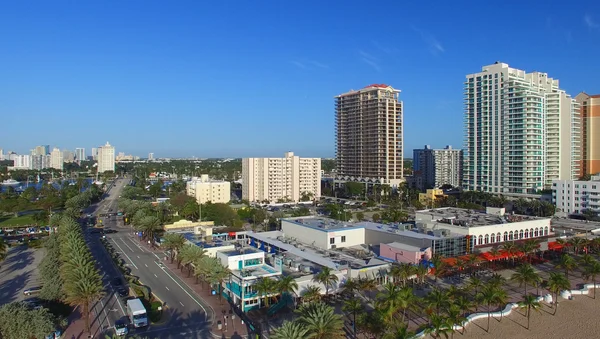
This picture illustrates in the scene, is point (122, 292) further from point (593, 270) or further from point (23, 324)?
point (593, 270)

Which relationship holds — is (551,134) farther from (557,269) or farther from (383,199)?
(557,269)

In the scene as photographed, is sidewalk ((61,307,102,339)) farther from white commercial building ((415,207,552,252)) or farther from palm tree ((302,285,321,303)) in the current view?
white commercial building ((415,207,552,252))

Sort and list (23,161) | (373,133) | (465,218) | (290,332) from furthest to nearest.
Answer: (23,161), (373,133), (465,218), (290,332)

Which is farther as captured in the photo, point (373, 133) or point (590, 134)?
point (373, 133)

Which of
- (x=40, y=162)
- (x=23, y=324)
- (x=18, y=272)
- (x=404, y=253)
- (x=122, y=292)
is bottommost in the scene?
(x=18, y=272)

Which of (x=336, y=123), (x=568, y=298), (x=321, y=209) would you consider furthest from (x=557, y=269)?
(x=336, y=123)

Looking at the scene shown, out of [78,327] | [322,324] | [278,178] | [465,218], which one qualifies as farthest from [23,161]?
[322,324]

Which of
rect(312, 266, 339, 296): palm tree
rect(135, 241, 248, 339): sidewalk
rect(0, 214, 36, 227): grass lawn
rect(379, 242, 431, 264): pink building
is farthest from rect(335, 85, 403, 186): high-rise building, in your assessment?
rect(312, 266, 339, 296): palm tree
